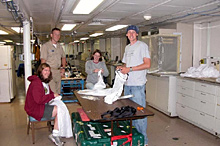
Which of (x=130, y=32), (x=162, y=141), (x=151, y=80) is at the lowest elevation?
Answer: (x=162, y=141)

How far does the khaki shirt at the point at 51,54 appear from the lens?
4.10 metres

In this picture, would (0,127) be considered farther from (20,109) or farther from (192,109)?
(192,109)

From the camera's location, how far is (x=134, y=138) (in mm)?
2719

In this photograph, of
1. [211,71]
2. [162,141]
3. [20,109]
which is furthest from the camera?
[20,109]

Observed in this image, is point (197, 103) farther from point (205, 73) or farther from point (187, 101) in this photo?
point (205, 73)

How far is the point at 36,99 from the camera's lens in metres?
3.18

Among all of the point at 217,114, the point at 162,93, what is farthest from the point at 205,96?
the point at 162,93

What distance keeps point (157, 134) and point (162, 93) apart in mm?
1481

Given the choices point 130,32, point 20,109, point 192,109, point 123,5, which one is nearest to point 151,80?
point 192,109

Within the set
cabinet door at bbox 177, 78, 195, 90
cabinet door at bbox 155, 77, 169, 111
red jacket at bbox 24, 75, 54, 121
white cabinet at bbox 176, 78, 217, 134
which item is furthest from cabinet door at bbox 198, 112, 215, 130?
red jacket at bbox 24, 75, 54, 121

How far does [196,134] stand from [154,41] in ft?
8.90

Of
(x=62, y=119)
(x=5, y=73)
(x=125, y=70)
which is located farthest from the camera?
(x=5, y=73)

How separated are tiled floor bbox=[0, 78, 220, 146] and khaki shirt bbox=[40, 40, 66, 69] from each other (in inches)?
51.3

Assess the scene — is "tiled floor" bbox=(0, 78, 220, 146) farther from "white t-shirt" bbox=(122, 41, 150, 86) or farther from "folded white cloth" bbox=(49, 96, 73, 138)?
"white t-shirt" bbox=(122, 41, 150, 86)
